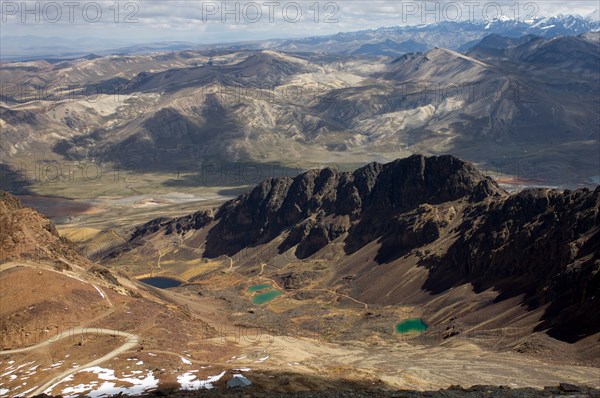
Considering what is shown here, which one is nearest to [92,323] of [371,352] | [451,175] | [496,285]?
[371,352]

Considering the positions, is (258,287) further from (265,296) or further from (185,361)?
(185,361)

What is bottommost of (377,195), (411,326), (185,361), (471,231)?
(411,326)

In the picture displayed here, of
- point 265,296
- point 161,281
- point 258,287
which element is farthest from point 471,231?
point 161,281

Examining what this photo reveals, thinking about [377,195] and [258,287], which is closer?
[258,287]

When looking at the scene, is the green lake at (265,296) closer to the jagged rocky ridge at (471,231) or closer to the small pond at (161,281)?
the jagged rocky ridge at (471,231)

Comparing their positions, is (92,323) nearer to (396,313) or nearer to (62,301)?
(62,301)

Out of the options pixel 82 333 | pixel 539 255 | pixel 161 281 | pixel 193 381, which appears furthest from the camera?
pixel 161 281

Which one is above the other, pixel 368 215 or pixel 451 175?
pixel 451 175
